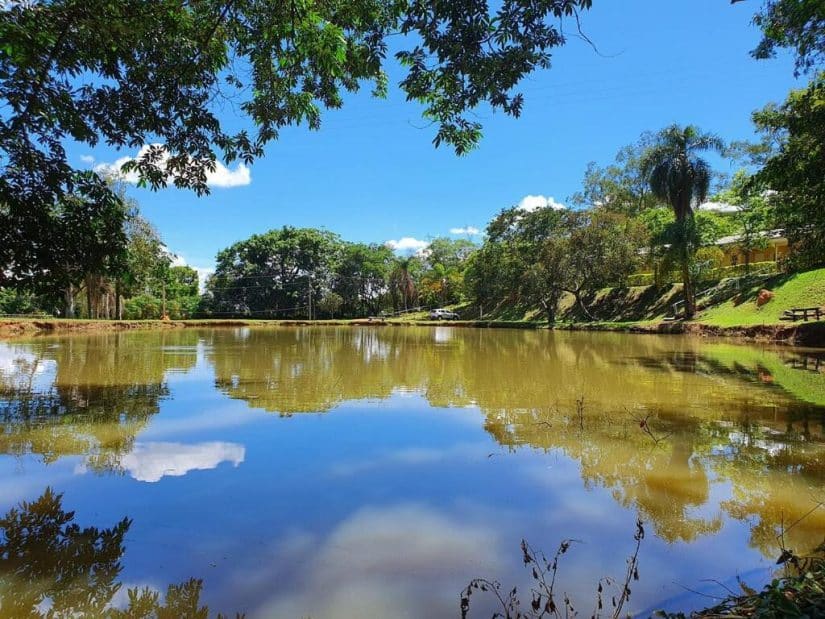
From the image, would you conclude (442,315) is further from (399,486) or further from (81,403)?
(399,486)

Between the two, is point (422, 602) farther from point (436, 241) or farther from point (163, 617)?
point (436, 241)

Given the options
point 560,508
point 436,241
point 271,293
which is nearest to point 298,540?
point 560,508

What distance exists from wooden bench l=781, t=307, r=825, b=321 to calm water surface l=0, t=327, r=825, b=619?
12.6 m

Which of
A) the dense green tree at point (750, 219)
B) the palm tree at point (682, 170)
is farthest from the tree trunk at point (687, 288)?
the dense green tree at point (750, 219)

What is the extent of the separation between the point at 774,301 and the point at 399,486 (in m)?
26.4

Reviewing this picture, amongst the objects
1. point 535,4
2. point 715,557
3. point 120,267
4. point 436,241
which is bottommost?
point 715,557

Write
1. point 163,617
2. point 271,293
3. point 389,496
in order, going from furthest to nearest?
point 271,293 → point 389,496 → point 163,617

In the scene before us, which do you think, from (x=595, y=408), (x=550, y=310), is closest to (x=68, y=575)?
(x=595, y=408)

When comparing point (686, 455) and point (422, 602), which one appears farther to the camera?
point (686, 455)

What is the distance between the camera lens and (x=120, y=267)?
5414 mm

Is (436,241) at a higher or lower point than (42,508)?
higher

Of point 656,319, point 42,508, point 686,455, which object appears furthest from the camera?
→ point 656,319

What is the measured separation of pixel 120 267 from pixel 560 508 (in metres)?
5.08

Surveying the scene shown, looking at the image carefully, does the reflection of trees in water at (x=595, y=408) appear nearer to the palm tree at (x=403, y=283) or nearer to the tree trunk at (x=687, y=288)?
the tree trunk at (x=687, y=288)
